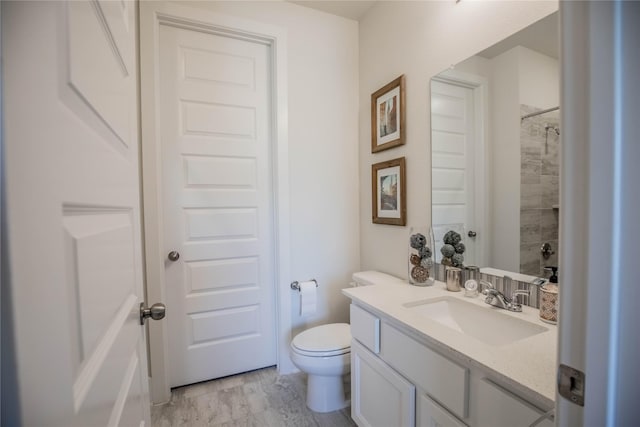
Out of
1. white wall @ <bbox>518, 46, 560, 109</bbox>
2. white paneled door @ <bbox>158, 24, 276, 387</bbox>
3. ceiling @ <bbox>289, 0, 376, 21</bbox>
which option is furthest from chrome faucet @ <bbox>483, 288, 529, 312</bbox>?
ceiling @ <bbox>289, 0, 376, 21</bbox>

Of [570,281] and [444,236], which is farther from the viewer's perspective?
[444,236]

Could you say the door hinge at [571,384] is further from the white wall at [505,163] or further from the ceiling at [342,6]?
the ceiling at [342,6]

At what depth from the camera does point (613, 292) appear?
0.39 meters

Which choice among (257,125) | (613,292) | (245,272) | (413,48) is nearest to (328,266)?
(245,272)

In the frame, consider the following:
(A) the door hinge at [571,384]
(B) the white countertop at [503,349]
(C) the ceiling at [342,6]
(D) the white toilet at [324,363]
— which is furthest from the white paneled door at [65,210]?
(C) the ceiling at [342,6]

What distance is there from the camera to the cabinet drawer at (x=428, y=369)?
2.88 ft

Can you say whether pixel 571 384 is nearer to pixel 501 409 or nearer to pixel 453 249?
pixel 501 409

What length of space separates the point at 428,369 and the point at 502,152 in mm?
974

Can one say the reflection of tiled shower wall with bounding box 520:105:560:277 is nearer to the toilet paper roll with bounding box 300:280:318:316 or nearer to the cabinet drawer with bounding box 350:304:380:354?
the cabinet drawer with bounding box 350:304:380:354

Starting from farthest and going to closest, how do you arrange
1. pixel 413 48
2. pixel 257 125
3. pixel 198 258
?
pixel 257 125
pixel 198 258
pixel 413 48

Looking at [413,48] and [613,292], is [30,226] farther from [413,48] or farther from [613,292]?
[413,48]

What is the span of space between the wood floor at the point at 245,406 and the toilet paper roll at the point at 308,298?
0.47 metres

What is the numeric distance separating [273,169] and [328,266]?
86 cm

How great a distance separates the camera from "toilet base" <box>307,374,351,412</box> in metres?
1.70
